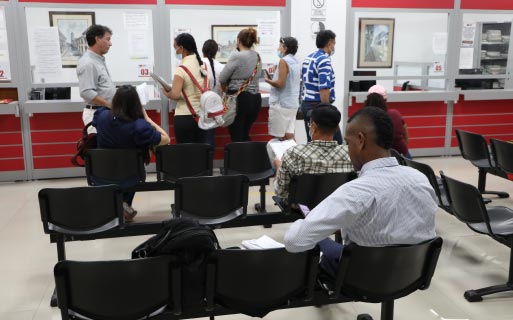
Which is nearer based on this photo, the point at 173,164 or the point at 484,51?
the point at 173,164

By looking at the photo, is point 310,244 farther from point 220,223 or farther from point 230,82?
point 230,82

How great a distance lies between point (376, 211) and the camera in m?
1.87

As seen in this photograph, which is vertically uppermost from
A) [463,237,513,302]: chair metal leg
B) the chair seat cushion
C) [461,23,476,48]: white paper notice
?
[461,23,476,48]: white paper notice

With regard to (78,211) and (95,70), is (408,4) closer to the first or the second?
(95,70)

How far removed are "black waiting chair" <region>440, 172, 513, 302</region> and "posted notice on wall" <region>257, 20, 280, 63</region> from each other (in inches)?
143

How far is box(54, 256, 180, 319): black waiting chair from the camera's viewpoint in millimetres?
1812

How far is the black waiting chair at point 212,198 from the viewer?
123 inches

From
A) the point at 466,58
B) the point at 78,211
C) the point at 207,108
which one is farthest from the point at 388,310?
the point at 466,58

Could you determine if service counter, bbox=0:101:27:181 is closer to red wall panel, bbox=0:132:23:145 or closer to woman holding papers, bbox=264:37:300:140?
red wall panel, bbox=0:132:23:145

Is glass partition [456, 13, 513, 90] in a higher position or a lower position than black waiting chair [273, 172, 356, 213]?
higher

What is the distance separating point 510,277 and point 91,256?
286 centimetres

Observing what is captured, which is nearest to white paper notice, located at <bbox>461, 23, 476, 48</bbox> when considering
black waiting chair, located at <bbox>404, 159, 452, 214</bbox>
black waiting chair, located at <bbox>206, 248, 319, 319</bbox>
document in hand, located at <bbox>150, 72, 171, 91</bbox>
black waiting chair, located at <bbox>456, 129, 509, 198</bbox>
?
black waiting chair, located at <bbox>456, 129, 509, 198</bbox>

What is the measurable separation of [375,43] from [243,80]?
2635mm

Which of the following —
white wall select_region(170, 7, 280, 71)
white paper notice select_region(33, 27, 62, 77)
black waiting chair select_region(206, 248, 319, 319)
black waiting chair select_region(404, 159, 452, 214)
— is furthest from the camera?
white wall select_region(170, 7, 280, 71)
